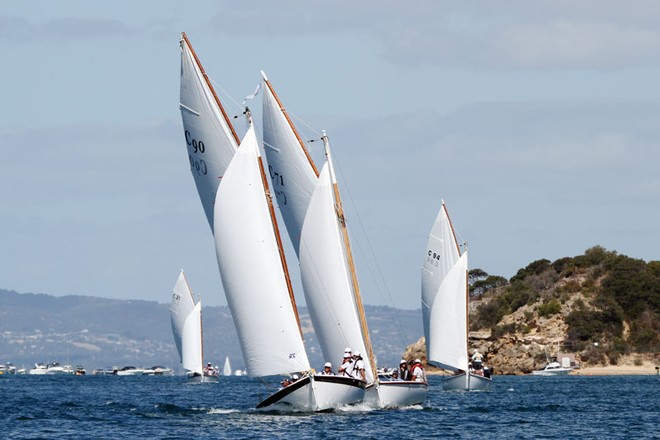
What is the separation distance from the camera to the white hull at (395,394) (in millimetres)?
62906

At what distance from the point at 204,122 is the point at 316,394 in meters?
13.2

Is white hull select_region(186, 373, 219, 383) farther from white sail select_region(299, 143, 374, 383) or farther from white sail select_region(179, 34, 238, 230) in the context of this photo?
white sail select_region(179, 34, 238, 230)

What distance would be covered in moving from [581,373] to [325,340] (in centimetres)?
9657

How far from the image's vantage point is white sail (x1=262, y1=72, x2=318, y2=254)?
62.0 meters

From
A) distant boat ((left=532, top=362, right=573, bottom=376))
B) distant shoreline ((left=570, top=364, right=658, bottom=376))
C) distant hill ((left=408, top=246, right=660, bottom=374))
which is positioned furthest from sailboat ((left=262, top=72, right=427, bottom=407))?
distant hill ((left=408, top=246, right=660, bottom=374))

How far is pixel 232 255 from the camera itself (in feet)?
191

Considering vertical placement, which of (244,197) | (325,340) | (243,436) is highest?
(244,197)

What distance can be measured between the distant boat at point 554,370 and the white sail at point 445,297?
5121 centimetres

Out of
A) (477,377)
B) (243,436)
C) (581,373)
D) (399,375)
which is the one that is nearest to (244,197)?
(243,436)

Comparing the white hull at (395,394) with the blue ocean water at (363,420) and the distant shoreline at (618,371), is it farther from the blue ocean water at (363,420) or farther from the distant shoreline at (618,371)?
the distant shoreline at (618,371)

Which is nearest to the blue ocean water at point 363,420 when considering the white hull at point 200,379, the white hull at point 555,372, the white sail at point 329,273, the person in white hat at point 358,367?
the person in white hat at point 358,367

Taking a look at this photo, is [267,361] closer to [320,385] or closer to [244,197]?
[320,385]

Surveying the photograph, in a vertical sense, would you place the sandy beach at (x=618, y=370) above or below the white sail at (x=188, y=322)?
below

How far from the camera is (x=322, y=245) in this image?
60.5 m
